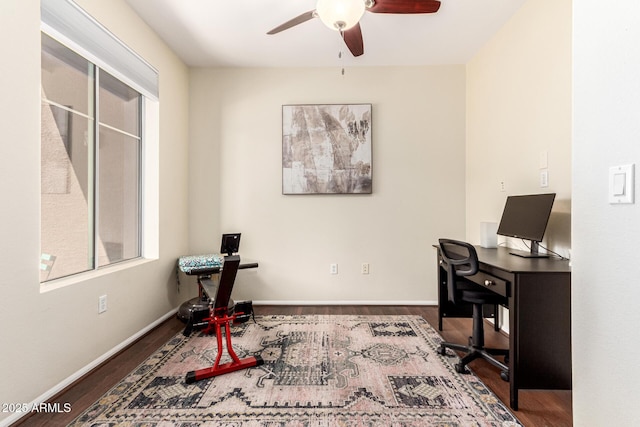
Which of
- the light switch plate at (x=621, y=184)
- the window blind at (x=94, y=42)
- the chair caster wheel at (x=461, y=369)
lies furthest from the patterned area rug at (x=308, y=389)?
the window blind at (x=94, y=42)

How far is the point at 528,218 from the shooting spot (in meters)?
2.10

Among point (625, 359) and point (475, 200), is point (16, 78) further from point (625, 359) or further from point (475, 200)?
point (475, 200)

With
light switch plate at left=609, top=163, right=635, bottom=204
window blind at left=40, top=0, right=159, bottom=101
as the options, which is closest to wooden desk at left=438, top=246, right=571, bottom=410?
light switch plate at left=609, top=163, right=635, bottom=204

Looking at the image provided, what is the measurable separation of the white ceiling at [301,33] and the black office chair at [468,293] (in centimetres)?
194

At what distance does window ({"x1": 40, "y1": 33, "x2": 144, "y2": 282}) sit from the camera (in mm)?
1841

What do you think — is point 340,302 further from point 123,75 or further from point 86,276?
point 123,75

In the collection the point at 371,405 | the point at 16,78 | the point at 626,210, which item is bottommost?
the point at 371,405

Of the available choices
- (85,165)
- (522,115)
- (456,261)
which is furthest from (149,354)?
(522,115)

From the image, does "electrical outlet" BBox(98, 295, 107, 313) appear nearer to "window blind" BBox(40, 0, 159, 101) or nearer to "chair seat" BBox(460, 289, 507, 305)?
"window blind" BBox(40, 0, 159, 101)

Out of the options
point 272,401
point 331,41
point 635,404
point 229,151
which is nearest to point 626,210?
point 635,404

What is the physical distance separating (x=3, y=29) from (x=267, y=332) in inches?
101

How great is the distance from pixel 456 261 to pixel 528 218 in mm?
629

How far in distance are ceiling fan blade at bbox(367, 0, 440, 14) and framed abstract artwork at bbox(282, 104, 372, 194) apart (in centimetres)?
137

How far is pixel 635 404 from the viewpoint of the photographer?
2.67ft
